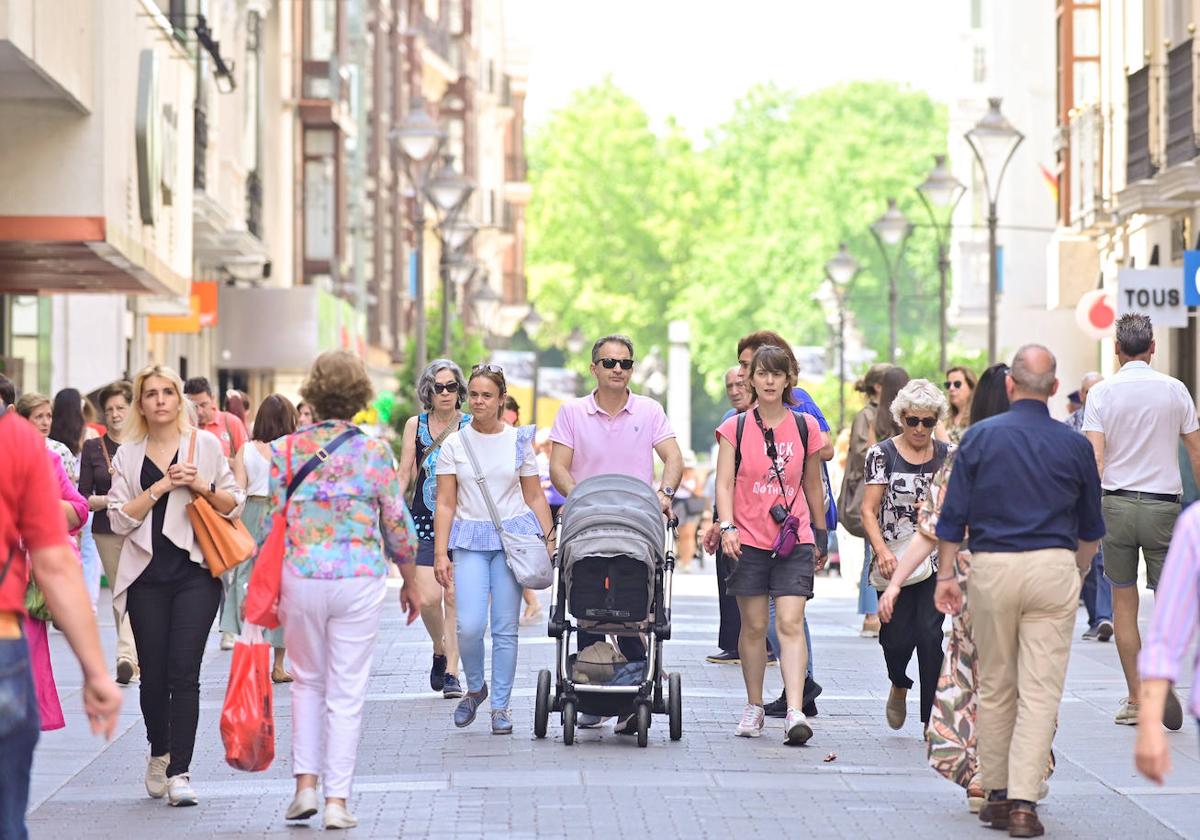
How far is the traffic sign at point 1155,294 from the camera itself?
73.0 ft

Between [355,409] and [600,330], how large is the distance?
81.7 metres

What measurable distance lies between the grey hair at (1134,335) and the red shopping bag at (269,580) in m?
4.65

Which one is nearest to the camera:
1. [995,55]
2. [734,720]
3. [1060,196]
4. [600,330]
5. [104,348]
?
[734,720]

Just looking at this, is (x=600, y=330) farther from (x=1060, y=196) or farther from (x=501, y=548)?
(x=501, y=548)

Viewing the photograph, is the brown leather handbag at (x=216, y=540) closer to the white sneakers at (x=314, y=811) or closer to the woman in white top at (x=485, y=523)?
the white sneakers at (x=314, y=811)

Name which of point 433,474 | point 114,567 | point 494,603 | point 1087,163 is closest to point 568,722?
point 494,603

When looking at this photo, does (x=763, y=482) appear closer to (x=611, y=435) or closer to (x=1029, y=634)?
(x=611, y=435)

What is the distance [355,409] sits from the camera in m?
9.57

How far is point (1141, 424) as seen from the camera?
1237cm

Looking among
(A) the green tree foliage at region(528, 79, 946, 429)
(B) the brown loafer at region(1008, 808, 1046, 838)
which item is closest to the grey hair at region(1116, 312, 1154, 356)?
(B) the brown loafer at region(1008, 808, 1046, 838)

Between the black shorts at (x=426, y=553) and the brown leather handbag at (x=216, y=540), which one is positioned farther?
the black shorts at (x=426, y=553)

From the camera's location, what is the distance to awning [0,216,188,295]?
73.1 ft

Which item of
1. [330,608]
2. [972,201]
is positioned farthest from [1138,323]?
[972,201]

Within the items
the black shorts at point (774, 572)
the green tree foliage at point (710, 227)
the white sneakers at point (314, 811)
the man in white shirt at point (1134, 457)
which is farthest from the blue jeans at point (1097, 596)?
the green tree foliage at point (710, 227)
